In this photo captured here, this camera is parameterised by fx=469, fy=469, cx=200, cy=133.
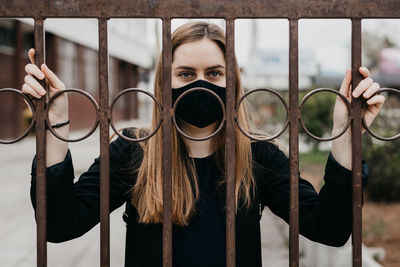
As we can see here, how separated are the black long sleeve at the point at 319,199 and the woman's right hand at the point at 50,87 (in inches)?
34.5

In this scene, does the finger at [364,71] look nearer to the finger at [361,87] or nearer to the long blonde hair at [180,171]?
the finger at [361,87]

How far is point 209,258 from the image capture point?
182 centimetres

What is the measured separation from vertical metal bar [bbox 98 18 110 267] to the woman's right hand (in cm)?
14

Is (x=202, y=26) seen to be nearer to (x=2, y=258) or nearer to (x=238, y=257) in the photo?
(x=238, y=257)

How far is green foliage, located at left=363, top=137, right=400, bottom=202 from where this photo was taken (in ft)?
21.4

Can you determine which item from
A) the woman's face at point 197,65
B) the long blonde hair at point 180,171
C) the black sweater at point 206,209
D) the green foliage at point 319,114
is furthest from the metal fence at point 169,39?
the green foliage at point 319,114

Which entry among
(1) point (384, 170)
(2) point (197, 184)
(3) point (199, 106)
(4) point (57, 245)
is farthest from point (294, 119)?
(1) point (384, 170)

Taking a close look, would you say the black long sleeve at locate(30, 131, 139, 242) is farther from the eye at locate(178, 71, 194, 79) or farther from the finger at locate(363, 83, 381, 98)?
the finger at locate(363, 83, 381, 98)

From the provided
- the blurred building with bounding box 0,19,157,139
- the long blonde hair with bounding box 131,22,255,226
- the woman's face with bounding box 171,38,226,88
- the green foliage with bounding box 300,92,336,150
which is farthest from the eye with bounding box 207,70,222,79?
the green foliage with bounding box 300,92,336,150

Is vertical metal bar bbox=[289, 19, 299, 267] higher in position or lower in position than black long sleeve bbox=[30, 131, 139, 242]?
higher

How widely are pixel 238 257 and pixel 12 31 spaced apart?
15.4m

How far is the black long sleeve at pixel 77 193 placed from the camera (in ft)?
4.97

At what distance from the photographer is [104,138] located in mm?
1439

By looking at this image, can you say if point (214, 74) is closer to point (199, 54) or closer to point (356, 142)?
point (199, 54)
